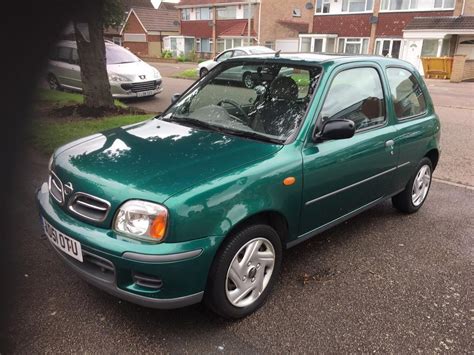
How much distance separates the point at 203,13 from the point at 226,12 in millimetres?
3559

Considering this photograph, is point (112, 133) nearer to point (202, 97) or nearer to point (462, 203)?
point (202, 97)

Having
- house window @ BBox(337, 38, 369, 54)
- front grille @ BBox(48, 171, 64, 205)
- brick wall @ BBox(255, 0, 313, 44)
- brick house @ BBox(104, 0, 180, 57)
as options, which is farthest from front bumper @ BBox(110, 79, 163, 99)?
brick house @ BBox(104, 0, 180, 57)

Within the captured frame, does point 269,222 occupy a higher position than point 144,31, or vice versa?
point 144,31

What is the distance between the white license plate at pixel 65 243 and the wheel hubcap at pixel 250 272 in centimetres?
94

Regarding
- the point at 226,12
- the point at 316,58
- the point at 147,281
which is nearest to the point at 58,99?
the point at 316,58

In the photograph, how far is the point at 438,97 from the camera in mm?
16062

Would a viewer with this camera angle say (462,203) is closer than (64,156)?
No

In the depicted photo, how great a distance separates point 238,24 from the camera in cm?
4134

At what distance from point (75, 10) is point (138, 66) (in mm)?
4003

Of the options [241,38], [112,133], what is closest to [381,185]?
[112,133]

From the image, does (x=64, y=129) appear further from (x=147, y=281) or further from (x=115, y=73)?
(x=147, y=281)

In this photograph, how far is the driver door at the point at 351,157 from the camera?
321cm

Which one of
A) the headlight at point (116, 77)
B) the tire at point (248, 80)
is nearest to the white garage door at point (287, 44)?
the headlight at point (116, 77)

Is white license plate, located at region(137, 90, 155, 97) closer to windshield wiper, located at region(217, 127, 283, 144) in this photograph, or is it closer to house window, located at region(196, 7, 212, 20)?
windshield wiper, located at region(217, 127, 283, 144)
